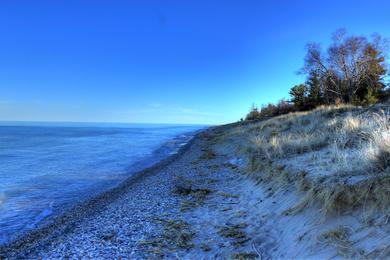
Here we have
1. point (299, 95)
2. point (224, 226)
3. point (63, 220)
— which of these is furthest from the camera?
point (299, 95)

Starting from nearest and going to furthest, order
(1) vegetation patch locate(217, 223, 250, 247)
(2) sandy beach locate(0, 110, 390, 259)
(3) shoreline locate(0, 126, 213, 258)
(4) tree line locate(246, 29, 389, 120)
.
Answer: (2) sandy beach locate(0, 110, 390, 259), (1) vegetation patch locate(217, 223, 250, 247), (3) shoreline locate(0, 126, 213, 258), (4) tree line locate(246, 29, 389, 120)

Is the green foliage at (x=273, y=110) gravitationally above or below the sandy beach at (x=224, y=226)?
above

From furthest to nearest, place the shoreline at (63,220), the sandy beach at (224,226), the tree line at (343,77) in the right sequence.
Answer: the tree line at (343,77), the shoreline at (63,220), the sandy beach at (224,226)

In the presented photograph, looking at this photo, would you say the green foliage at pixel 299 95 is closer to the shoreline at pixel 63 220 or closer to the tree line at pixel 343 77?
the tree line at pixel 343 77

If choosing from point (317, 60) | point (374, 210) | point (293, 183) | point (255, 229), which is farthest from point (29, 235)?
point (317, 60)

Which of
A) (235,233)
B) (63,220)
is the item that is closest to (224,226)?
(235,233)

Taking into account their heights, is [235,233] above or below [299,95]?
below

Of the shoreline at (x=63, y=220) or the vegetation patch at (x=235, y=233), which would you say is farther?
the shoreline at (x=63, y=220)

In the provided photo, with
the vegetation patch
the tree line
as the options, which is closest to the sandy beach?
the vegetation patch

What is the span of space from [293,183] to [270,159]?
282 cm

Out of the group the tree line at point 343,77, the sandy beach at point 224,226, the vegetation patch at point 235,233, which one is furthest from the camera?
the tree line at point 343,77

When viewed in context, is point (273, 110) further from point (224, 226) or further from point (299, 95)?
point (224, 226)

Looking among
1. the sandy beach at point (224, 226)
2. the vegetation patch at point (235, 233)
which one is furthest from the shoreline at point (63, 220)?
the vegetation patch at point (235, 233)

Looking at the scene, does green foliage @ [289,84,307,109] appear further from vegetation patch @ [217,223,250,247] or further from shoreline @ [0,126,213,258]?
vegetation patch @ [217,223,250,247]
